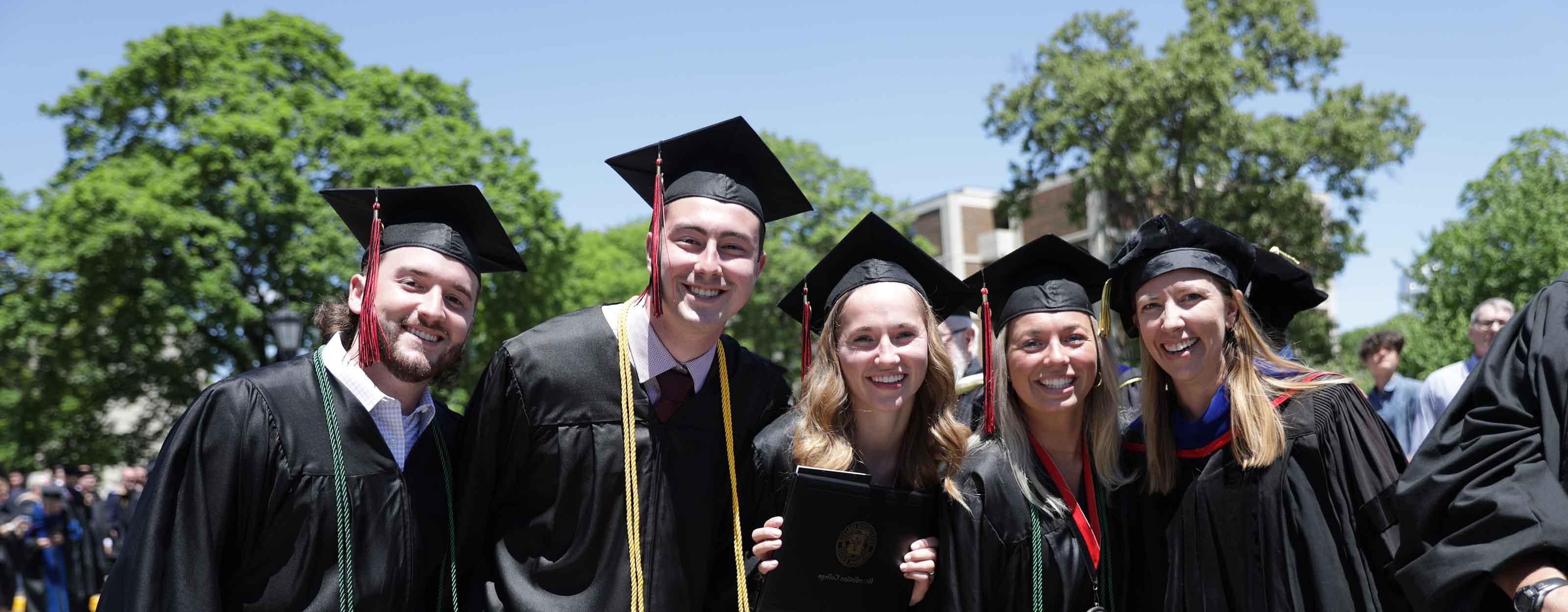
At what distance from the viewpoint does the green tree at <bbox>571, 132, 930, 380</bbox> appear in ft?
92.4

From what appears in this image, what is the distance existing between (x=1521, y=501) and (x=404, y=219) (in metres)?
3.29

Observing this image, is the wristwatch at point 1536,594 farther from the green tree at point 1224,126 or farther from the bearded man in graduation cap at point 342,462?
the green tree at point 1224,126

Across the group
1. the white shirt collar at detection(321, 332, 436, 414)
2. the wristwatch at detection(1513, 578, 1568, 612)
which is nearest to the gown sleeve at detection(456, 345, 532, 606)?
the white shirt collar at detection(321, 332, 436, 414)

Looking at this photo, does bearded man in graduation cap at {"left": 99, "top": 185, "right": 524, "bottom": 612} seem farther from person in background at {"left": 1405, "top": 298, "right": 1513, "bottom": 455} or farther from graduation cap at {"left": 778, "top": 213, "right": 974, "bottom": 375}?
person in background at {"left": 1405, "top": 298, "right": 1513, "bottom": 455}

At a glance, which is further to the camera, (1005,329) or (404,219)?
(1005,329)

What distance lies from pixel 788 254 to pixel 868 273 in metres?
24.6

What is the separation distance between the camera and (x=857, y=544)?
339 centimetres

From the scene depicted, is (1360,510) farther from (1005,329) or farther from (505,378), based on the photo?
(505,378)

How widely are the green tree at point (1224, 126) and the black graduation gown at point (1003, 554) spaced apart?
17.5 meters

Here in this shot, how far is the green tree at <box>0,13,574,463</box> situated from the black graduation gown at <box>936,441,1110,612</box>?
17.7 metres

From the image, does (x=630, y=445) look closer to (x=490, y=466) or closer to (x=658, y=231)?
(x=490, y=466)

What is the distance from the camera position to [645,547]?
3355mm

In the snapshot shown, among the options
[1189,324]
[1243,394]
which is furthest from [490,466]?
[1243,394]

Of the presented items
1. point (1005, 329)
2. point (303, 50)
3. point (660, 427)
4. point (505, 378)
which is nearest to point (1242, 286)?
point (1005, 329)
